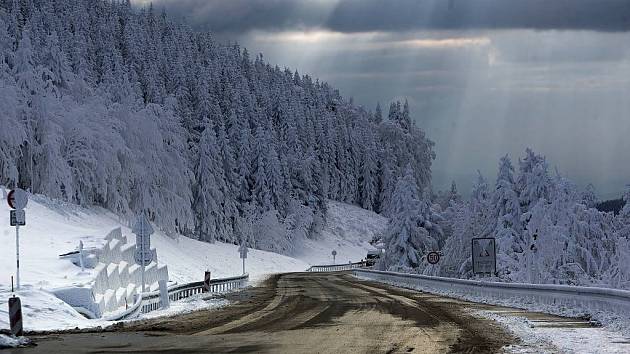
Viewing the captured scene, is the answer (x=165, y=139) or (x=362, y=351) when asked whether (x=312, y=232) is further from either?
(x=362, y=351)

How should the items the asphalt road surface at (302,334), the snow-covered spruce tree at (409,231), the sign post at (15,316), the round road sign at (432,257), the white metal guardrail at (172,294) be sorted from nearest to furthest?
the asphalt road surface at (302,334)
the sign post at (15,316)
the white metal guardrail at (172,294)
the round road sign at (432,257)
the snow-covered spruce tree at (409,231)

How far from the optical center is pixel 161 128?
90.9 metres

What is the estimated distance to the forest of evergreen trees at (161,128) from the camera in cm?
6588

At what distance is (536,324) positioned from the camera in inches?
838

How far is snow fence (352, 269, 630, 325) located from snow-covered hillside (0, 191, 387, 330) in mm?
12573

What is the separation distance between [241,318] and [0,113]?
3845 cm

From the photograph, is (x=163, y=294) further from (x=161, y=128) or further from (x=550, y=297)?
(x=161, y=128)

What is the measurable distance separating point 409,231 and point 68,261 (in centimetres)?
5612

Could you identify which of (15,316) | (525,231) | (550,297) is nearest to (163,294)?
(550,297)

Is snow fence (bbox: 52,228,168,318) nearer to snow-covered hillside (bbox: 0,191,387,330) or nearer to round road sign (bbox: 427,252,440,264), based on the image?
snow-covered hillside (bbox: 0,191,387,330)

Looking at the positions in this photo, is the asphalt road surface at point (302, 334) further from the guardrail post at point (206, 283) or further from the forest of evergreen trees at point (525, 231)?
the forest of evergreen trees at point (525, 231)

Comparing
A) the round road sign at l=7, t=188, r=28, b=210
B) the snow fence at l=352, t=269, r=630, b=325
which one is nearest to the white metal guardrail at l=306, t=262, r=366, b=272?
the snow fence at l=352, t=269, r=630, b=325

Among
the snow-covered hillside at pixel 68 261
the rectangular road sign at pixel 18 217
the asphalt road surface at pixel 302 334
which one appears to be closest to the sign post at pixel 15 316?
the asphalt road surface at pixel 302 334

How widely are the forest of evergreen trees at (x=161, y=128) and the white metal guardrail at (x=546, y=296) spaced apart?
3189 centimetres
